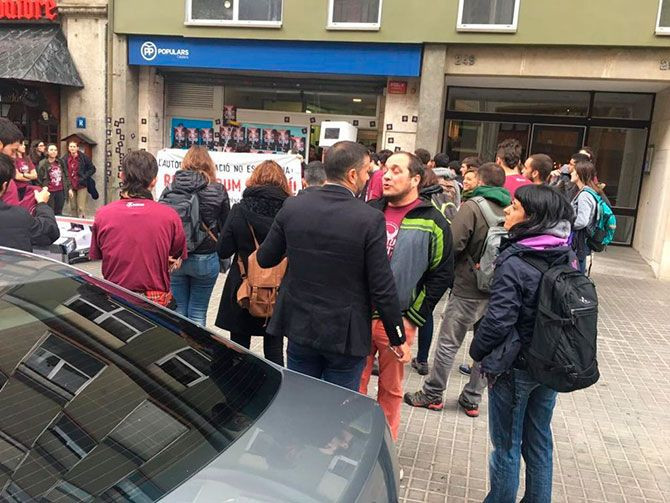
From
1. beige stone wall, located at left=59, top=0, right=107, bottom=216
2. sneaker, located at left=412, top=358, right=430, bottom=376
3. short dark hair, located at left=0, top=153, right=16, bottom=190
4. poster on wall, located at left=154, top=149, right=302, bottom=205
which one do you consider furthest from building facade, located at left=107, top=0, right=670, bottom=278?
short dark hair, located at left=0, top=153, right=16, bottom=190

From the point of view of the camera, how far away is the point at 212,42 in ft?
39.4

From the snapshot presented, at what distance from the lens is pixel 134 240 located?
11.4 feet

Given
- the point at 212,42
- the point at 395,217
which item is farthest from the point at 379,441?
the point at 212,42

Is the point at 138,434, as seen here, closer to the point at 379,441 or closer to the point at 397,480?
the point at 379,441

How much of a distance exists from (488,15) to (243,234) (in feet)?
28.9

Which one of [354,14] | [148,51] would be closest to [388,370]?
[354,14]

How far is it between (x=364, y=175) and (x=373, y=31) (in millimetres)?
9027

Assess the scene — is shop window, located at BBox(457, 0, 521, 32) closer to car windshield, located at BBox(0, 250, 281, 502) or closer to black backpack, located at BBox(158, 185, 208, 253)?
black backpack, located at BBox(158, 185, 208, 253)

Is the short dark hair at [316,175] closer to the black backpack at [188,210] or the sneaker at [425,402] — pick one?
the black backpack at [188,210]

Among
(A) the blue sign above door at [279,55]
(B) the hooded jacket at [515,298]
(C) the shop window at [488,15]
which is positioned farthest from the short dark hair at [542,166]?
(A) the blue sign above door at [279,55]

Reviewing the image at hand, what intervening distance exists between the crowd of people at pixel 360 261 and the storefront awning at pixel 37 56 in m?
8.67

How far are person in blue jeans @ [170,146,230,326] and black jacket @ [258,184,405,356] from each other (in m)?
1.67

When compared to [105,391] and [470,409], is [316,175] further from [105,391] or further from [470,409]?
[105,391]

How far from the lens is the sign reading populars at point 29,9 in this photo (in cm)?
1260
